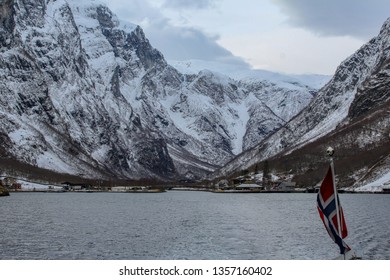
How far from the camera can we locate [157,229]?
93.2 meters

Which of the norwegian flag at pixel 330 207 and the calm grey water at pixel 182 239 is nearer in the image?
the norwegian flag at pixel 330 207

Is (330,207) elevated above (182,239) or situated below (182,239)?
above

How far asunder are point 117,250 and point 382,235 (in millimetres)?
35617

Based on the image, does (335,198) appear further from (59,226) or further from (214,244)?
(59,226)

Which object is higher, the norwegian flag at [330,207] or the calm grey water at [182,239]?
the norwegian flag at [330,207]

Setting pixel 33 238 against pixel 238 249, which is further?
pixel 33 238

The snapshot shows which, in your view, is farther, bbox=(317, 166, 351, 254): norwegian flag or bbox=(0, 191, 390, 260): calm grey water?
bbox=(0, 191, 390, 260): calm grey water

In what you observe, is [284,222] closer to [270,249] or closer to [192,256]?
A: [270,249]

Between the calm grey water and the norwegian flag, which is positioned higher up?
the norwegian flag

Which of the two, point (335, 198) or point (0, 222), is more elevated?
point (335, 198)

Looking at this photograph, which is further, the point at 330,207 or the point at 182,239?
the point at 182,239
